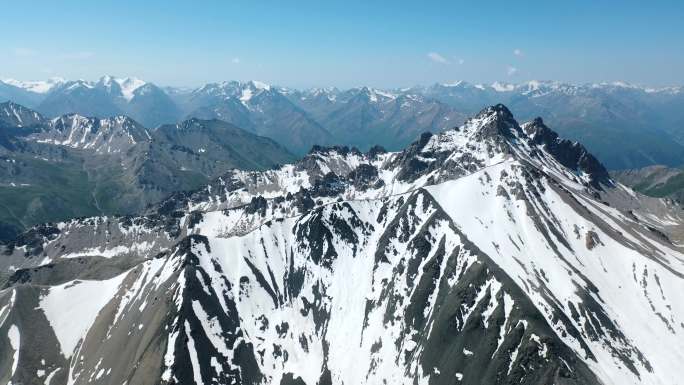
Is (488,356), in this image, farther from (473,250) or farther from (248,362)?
(248,362)

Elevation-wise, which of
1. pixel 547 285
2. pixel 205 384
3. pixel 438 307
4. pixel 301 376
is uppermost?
pixel 547 285

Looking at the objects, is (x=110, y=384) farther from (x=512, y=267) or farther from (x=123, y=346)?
(x=512, y=267)

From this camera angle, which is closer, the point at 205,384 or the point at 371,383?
the point at 205,384

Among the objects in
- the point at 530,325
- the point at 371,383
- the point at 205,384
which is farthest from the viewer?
the point at 371,383

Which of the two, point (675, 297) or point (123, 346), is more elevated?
point (675, 297)

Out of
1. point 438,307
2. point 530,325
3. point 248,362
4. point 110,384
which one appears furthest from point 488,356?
point 110,384

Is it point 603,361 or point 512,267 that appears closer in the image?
point 603,361

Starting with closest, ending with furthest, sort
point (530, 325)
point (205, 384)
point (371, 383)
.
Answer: point (530, 325) → point (205, 384) → point (371, 383)

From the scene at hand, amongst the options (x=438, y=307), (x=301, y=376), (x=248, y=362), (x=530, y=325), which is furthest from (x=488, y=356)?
(x=248, y=362)

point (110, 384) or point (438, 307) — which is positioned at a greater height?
point (438, 307)
